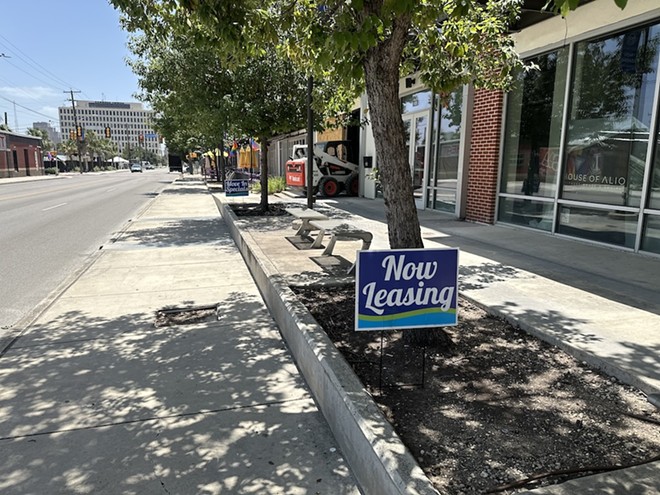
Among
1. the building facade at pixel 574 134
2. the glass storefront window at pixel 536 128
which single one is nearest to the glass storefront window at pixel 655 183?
the building facade at pixel 574 134

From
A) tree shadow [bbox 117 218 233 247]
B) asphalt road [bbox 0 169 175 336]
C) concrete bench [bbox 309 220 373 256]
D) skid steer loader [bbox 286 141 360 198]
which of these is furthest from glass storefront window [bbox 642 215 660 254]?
skid steer loader [bbox 286 141 360 198]

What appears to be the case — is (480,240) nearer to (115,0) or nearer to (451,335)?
(451,335)

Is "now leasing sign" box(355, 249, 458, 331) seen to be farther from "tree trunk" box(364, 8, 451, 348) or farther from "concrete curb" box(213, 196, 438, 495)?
"tree trunk" box(364, 8, 451, 348)

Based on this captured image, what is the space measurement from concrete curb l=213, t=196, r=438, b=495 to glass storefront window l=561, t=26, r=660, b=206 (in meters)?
6.11

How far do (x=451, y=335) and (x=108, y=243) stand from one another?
8406mm

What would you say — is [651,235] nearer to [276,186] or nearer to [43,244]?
[43,244]

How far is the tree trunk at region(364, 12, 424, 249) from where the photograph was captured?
4.10 m

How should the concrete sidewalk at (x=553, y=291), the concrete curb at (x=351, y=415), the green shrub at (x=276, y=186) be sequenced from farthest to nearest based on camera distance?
1. the green shrub at (x=276, y=186)
2. the concrete sidewalk at (x=553, y=291)
3. the concrete curb at (x=351, y=415)

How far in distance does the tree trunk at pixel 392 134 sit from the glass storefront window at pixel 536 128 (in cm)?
612

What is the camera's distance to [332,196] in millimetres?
19891

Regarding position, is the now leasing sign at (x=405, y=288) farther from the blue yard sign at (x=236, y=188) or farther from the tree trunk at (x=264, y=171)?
the blue yard sign at (x=236, y=188)

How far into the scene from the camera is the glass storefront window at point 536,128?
9344 millimetres

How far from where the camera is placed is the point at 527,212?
10.1 metres

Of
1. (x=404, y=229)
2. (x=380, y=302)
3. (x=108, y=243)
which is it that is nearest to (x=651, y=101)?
(x=404, y=229)
